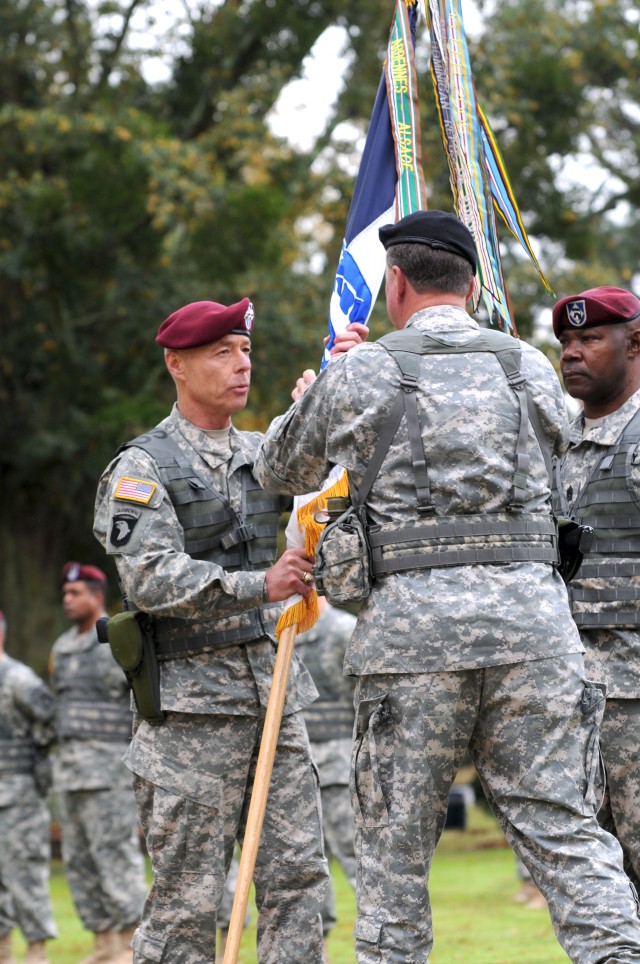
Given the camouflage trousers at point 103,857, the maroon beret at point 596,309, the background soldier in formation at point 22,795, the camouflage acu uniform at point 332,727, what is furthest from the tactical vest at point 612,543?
the background soldier in formation at point 22,795

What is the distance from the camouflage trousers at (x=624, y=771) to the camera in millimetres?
5012

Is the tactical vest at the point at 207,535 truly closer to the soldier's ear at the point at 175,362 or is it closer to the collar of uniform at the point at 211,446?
the collar of uniform at the point at 211,446

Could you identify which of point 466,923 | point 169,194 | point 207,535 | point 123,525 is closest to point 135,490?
point 123,525

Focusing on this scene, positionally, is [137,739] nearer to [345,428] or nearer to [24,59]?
[345,428]

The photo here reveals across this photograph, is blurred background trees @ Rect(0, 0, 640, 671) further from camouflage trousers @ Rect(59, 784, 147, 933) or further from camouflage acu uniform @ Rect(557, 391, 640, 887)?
Result: camouflage acu uniform @ Rect(557, 391, 640, 887)

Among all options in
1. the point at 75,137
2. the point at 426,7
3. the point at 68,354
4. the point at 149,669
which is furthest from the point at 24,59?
the point at 149,669

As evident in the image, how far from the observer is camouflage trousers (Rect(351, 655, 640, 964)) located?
3820 mm

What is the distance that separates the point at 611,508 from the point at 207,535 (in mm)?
1468

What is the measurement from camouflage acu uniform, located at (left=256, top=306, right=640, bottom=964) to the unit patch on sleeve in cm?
113

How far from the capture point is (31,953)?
9.83 meters

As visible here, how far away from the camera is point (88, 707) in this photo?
33.9 feet

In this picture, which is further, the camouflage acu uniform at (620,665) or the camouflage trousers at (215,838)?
the camouflage acu uniform at (620,665)

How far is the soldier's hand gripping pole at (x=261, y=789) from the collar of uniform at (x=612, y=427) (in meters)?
1.44

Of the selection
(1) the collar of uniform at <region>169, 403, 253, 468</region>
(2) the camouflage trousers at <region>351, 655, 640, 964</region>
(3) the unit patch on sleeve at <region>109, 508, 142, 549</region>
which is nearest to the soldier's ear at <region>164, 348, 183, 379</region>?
(1) the collar of uniform at <region>169, 403, 253, 468</region>
